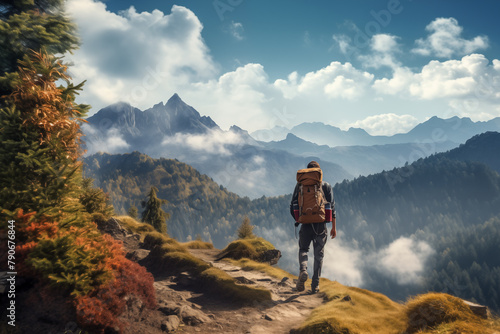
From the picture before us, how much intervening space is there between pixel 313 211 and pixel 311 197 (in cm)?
46

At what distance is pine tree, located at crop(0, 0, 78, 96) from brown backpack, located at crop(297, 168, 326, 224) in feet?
29.3

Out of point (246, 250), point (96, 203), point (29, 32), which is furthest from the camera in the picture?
point (96, 203)

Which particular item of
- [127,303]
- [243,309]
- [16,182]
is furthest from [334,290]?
[16,182]

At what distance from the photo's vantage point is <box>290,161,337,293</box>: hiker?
9.47 m

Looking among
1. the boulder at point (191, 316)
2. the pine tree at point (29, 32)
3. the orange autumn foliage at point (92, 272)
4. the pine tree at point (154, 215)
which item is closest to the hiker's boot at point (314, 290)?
the boulder at point (191, 316)

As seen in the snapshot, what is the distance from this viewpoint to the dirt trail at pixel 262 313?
23.9 feet

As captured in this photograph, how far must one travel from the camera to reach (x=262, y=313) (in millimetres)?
8312

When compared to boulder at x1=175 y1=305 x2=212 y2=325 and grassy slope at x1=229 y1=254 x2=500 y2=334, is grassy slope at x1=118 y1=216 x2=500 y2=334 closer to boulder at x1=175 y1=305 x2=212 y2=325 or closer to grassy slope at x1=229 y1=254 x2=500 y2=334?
grassy slope at x1=229 y1=254 x2=500 y2=334

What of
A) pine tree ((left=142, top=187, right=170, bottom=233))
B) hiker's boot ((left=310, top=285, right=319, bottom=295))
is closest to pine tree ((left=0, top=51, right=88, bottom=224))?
hiker's boot ((left=310, top=285, right=319, bottom=295))

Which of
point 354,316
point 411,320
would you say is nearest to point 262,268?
point 354,316

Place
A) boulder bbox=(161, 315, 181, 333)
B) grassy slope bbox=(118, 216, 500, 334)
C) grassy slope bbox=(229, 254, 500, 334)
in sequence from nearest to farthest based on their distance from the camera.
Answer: grassy slope bbox=(229, 254, 500, 334) → grassy slope bbox=(118, 216, 500, 334) → boulder bbox=(161, 315, 181, 333)

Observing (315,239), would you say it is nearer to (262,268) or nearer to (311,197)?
(311,197)

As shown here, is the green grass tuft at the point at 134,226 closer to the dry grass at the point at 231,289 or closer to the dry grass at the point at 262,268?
Answer: the dry grass at the point at 262,268

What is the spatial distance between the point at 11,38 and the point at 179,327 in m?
9.90
